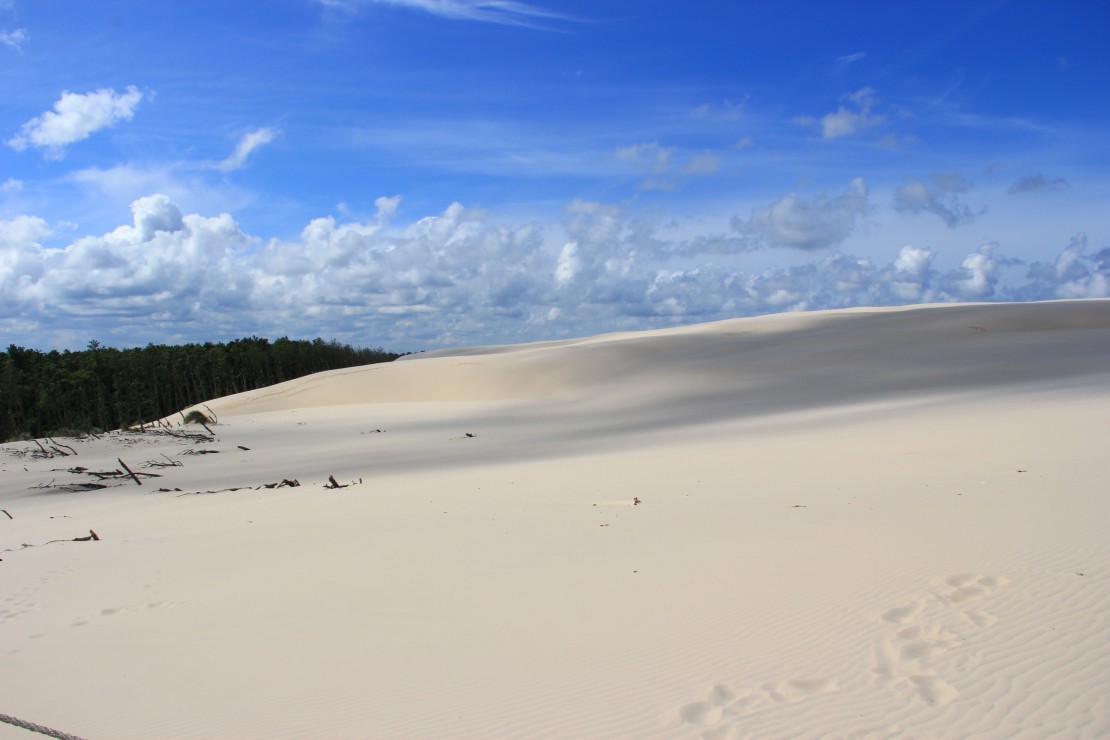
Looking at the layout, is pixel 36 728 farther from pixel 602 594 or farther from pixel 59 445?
pixel 59 445

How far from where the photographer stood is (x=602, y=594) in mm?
4684

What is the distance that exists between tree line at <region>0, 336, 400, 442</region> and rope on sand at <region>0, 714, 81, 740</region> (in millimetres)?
47776

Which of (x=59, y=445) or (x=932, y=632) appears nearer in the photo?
(x=932, y=632)

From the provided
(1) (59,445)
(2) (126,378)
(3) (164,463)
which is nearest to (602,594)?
(3) (164,463)

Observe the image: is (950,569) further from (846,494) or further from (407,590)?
(407,590)

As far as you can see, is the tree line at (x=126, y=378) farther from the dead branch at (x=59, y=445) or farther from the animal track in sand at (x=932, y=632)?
the animal track in sand at (x=932, y=632)

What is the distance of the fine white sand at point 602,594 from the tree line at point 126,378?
43500 mm

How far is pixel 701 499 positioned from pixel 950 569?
3.19 metres

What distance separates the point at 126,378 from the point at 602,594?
6225cm

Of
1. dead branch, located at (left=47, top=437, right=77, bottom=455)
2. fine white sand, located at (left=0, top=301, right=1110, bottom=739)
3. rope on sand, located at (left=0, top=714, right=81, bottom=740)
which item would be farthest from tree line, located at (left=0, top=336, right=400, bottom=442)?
rope on sand, located at (left=0, top=714, right=81, bottom=740)

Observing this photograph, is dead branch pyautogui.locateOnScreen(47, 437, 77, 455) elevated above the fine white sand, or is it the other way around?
dead branch pyautogui.locateOnScreen(47, 437, 77, 455)

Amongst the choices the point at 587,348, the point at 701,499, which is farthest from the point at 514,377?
the point at 701,499

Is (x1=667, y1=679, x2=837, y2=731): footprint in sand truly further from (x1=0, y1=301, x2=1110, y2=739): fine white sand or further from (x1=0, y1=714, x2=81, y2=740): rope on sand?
(x1=0, y1=714, x2=81, y2=740): rope on sand

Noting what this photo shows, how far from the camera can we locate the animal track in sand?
321 centimetres
